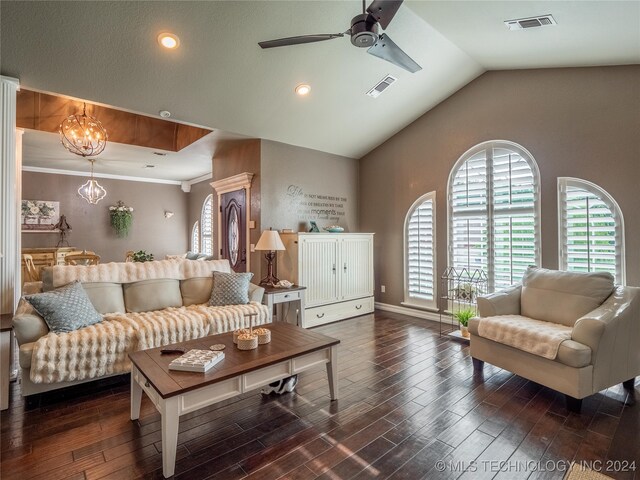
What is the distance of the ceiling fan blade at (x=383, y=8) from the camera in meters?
2.24

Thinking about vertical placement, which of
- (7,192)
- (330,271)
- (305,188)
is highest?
(305,188)

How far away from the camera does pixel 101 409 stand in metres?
2.63

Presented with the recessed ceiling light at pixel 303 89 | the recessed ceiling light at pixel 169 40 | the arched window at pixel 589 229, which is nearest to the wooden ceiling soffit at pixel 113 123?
the recessed ceiling light at pixel 303 89

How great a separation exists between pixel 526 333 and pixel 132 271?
13.3ft

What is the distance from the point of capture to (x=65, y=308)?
288 centimetres

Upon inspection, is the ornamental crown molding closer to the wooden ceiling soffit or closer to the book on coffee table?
the wooden ceiling soffit

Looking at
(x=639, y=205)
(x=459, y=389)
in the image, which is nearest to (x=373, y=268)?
(x=459, y=389)

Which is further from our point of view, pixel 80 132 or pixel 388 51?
pixel 80 132

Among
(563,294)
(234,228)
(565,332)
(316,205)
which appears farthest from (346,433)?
(234,228)

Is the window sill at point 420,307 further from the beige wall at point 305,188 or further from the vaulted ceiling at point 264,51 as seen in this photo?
the vaulted ceiling at point 264,51

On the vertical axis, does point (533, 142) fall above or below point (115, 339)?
above

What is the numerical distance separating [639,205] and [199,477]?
471 centimetres

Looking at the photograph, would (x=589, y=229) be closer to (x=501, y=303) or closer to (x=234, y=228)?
(x=501, y=303)

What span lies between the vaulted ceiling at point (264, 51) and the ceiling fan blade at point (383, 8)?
3.33 feet
